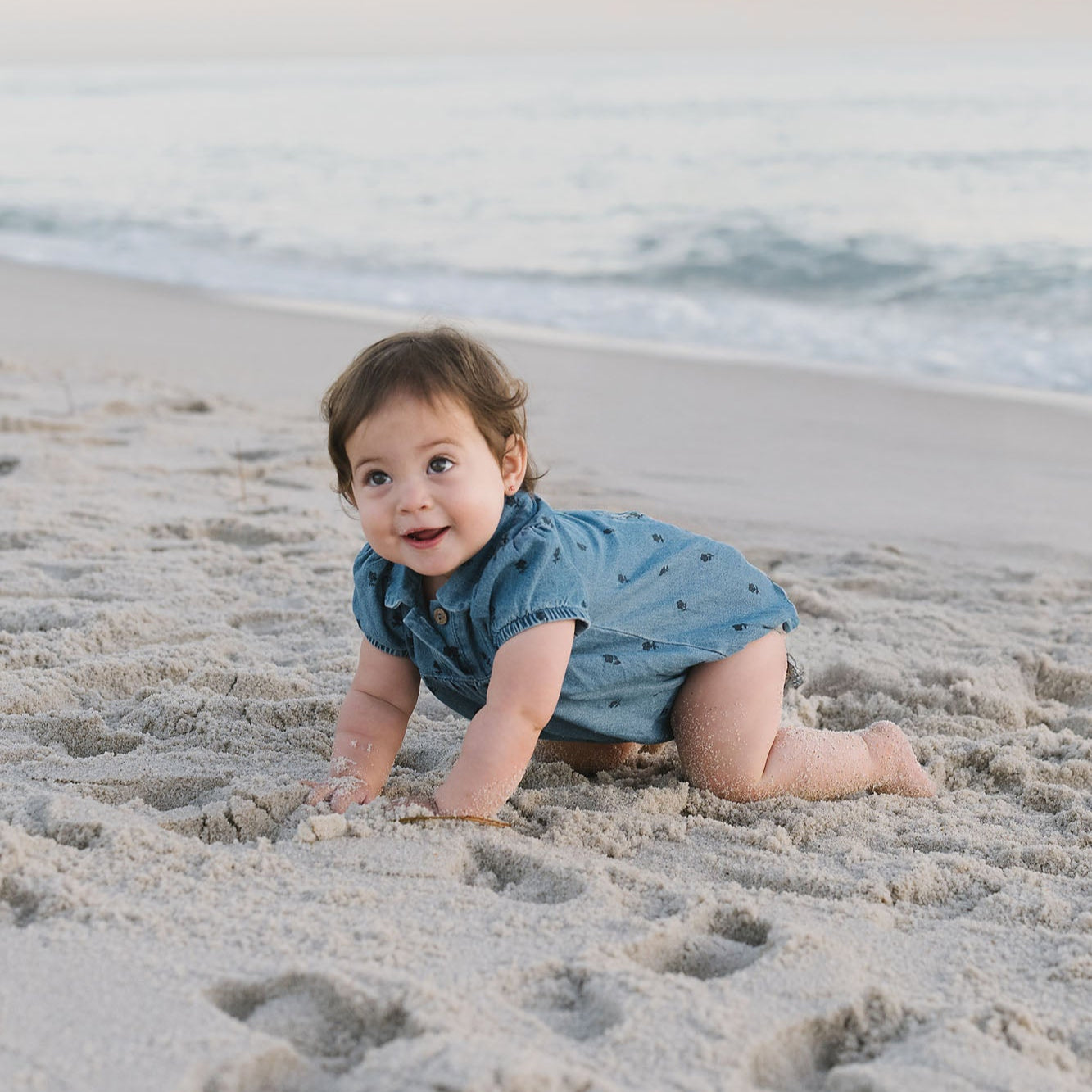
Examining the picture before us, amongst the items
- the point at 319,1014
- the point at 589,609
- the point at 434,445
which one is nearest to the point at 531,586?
A: the point at 589,609

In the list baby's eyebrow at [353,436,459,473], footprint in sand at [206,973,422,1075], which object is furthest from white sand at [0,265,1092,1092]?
baby's eyebrow at [353,436,459,473]

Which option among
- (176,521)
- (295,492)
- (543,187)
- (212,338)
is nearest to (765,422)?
(295,492)

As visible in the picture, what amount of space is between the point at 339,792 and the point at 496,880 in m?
0.36

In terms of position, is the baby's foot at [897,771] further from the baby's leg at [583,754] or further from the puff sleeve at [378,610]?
the puff sleeve at [378,610]

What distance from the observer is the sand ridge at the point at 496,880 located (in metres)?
1.45

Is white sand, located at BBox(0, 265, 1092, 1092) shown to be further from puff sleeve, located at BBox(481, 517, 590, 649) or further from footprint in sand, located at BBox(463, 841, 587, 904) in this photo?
puff sleeve, located at BBox(481, 517, 590, 649)

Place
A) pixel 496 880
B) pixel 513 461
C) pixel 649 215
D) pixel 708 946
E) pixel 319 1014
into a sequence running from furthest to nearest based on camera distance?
1. pixel 649 215
2. pixel 513 461
3. pixel 496 880
4. pixel 708 946
5. pixel 319 1014

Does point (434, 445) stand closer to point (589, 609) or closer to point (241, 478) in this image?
point (589, 609)

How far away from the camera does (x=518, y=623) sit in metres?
2.08

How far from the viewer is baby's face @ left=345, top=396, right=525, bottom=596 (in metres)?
2.04

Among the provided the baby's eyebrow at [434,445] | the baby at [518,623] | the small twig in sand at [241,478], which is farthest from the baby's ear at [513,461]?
the small twig in sand at [241,478]

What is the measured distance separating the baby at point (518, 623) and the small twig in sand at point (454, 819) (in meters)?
0.02

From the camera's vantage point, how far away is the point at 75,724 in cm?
250

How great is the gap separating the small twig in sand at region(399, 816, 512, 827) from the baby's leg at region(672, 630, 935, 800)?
0.46 meters
